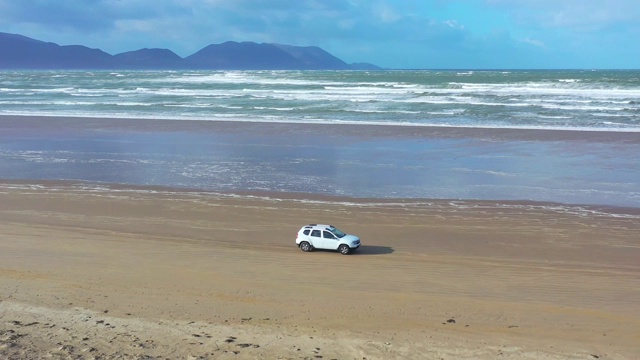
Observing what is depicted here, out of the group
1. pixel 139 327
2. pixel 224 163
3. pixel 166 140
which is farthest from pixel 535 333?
pixel 166 140

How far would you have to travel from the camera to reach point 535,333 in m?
11.3

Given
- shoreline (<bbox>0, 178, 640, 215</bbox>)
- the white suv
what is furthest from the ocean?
the white suv

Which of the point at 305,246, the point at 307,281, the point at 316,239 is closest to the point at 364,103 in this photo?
the point at 305,246

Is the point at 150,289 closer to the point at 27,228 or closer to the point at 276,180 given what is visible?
the point at 27,228

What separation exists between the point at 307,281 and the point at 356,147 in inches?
769

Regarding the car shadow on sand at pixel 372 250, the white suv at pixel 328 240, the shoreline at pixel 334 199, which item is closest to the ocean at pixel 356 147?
the shoreline at pixel 334 199

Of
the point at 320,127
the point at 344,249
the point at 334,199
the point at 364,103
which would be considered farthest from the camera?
the point at 364,103

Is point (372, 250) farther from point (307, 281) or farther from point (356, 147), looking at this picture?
point (356, 147)

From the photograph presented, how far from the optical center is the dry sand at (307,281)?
1051 centimetres

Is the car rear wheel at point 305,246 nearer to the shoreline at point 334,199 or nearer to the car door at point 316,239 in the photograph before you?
the car door at point 316,239

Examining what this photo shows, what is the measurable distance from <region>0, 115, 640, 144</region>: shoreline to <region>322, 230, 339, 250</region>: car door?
2154cm

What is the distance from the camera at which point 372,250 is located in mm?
16734

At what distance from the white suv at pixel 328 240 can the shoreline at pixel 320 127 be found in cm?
2146

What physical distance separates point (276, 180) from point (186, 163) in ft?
19.1
